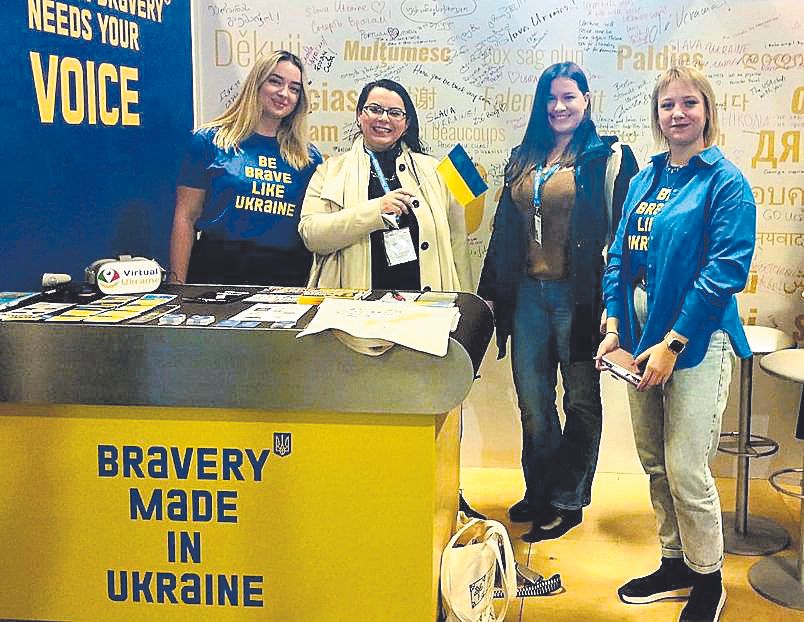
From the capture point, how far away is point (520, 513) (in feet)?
13.2

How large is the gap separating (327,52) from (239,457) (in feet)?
8.33

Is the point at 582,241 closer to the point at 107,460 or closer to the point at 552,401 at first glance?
the point at 552,401

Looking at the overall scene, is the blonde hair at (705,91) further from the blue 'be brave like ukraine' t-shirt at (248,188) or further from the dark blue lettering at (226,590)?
the dark blue lettering at (226,590)

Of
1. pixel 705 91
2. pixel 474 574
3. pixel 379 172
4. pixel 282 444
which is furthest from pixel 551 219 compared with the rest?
pixel 282 444

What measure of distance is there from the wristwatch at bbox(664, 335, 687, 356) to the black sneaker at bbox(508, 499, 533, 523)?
1288 millimetres

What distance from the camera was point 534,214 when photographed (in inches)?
160

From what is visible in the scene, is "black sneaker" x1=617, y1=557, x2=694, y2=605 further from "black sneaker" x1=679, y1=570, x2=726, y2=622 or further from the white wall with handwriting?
the white wall with handwriting

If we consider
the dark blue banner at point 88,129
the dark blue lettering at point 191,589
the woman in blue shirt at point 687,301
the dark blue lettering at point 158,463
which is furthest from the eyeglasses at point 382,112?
the dark blue lettering at point 191,589

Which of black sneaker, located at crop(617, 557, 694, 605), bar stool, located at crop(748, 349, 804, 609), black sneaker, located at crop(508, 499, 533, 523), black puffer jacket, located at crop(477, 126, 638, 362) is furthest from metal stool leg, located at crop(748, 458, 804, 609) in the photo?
black puffer jacket, located at crop(477, 126, 638, 362)

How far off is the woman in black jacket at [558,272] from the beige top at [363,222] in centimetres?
22

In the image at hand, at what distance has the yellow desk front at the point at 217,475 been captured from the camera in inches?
82.4

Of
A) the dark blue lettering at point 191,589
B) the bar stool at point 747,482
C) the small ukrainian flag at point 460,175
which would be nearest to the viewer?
the dark blue lettering at point 191,589

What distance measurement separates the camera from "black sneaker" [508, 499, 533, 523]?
157 inches

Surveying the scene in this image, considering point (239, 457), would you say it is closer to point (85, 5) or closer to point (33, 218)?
point (33, 218)
